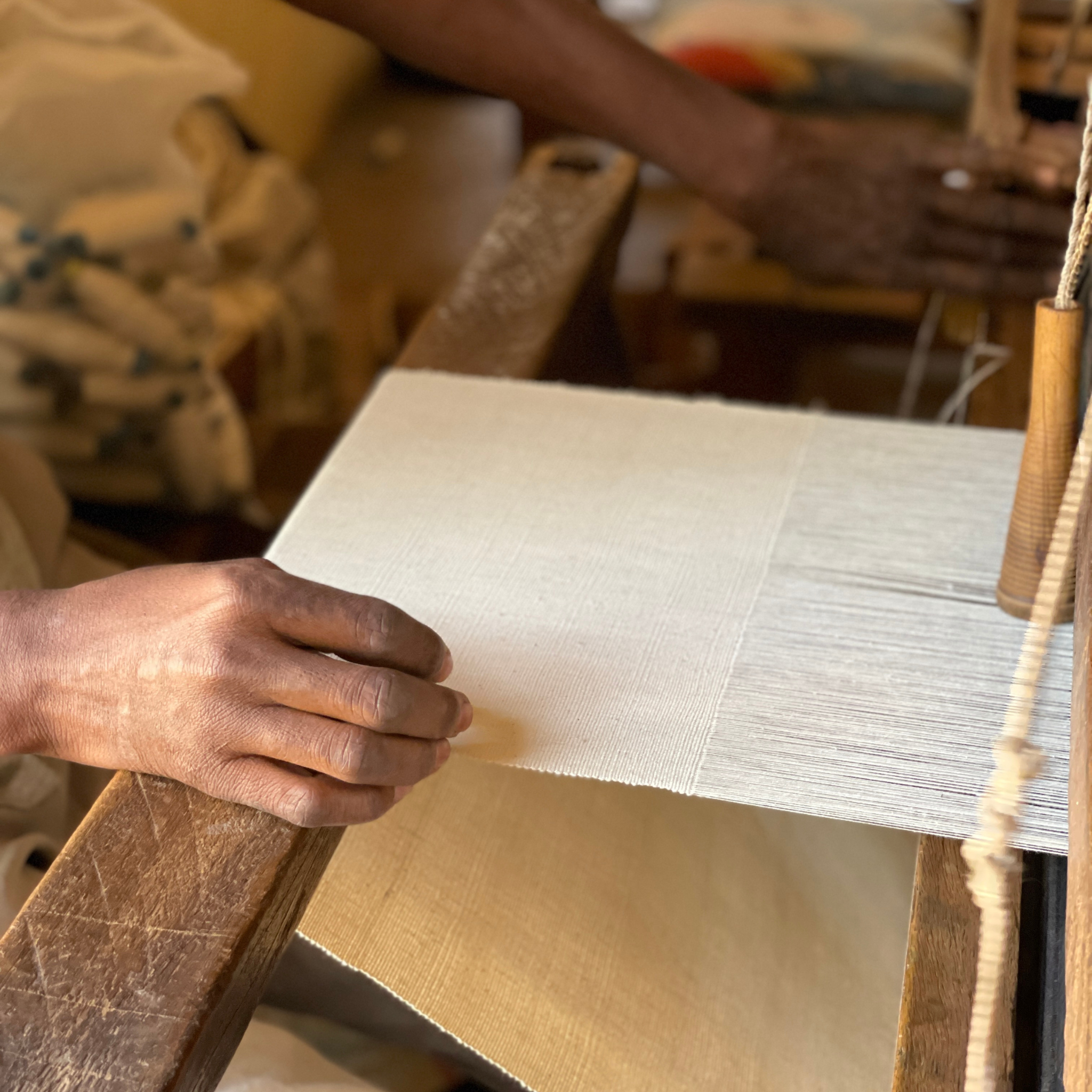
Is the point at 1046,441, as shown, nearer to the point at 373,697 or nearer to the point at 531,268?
the point at 373,697

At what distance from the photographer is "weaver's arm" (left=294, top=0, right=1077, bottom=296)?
1147 mm

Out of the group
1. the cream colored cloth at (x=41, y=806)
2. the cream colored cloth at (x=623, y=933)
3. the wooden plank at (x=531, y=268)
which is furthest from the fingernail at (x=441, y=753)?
the wooden plank at (x=531, y=268)

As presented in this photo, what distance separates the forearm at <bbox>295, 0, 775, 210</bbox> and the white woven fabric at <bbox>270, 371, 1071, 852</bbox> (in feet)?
0.96

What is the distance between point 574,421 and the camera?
1.00 m

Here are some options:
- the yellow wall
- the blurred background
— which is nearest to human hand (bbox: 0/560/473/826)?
the blurred background

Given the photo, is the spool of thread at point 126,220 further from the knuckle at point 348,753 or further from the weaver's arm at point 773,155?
the knuckle at point 348,753

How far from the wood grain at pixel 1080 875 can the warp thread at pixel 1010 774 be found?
0.19 feet

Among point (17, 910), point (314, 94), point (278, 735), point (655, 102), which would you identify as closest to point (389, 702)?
point (278, 735)

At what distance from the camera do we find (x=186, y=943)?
1.94ft

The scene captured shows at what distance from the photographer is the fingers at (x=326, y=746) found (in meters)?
0.62

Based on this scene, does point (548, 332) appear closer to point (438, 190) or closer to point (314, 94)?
point (438, 190)

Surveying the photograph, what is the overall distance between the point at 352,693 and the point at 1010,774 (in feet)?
1.17

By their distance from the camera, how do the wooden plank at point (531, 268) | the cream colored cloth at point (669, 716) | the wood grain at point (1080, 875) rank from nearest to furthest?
the wood grain at point (1080, 875) → the cream colored cloth at point (669, 716) → the wooden plank at point (531, 268)

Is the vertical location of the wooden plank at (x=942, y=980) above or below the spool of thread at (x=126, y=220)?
above
